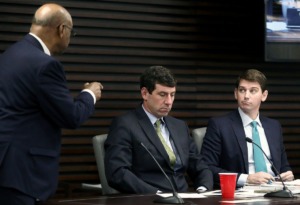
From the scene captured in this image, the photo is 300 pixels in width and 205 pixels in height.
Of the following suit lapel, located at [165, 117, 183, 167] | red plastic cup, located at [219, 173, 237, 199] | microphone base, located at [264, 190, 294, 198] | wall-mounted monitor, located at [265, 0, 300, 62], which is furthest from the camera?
wall-mounted monitor, located at [265, 0, 300, 62]

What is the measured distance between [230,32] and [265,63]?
491mm

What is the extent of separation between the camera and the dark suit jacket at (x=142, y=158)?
19.0 feet

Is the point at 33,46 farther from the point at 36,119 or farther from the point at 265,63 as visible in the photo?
the point at 265,63

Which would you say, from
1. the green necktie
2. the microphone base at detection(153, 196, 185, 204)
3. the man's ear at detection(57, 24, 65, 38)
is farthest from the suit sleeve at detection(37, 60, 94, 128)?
the green necktie

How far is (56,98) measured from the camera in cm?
489

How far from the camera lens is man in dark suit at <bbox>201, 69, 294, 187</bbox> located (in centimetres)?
669

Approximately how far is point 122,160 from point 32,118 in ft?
3.69

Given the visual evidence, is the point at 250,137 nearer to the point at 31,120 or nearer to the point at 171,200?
the point at 171,200

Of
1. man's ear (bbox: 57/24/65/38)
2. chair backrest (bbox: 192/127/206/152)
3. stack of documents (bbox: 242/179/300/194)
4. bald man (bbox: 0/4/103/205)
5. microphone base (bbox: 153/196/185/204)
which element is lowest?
Answer: stack of documents (bbox: 242/179/300/194)

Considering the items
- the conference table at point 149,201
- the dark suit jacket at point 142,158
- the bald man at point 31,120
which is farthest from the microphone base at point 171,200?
the dark suit jacket at point 142,158

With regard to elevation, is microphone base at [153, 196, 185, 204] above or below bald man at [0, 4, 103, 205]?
below

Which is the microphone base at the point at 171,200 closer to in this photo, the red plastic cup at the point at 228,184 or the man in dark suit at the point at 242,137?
the red plastic cup at the point at 228,184

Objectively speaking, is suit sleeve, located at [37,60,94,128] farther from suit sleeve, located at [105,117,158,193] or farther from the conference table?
suit sleeve, located at [105,117,158,193]

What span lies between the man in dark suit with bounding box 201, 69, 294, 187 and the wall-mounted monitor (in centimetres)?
56
